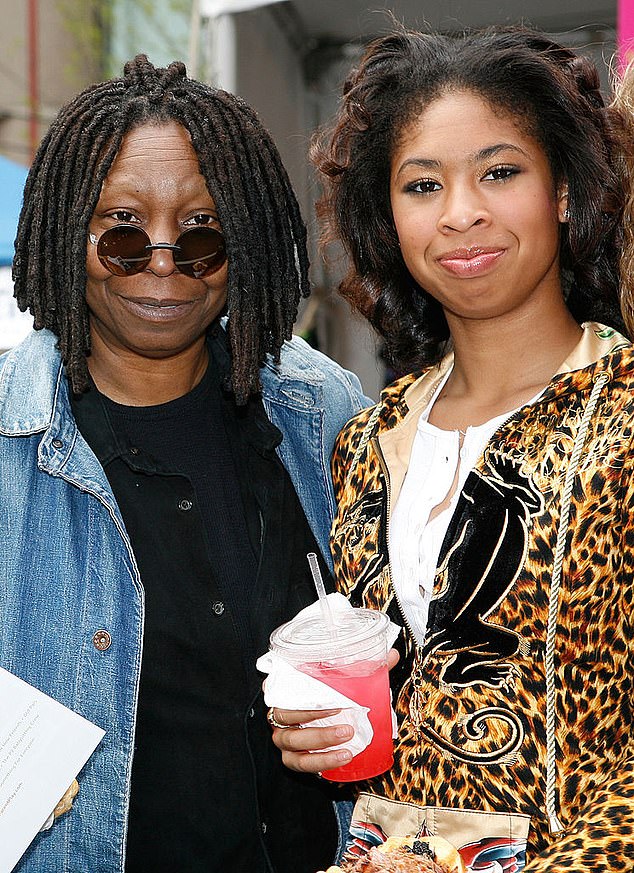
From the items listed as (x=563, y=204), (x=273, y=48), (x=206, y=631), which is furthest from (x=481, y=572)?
(x=273, y=48)

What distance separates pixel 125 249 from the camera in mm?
2408

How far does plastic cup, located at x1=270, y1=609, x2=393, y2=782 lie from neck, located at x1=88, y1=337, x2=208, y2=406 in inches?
31.5

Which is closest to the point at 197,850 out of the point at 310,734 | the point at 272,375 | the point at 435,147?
the point at 310,734

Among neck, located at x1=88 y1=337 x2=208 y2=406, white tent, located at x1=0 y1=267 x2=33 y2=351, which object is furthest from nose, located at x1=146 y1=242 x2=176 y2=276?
white tent, located at x1=0 y1=267 x2=33 y2=351

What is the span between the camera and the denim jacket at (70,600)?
2.31 m

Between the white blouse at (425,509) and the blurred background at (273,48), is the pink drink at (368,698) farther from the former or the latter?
the blurred background at (273,48)

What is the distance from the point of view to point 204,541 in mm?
2506

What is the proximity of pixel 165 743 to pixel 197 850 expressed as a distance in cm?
24

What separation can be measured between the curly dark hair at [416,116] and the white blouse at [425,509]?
16.2 inches

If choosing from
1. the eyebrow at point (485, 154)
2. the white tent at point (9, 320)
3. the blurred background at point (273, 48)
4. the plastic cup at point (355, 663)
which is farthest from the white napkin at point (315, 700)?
the white tent at point (9, 320)

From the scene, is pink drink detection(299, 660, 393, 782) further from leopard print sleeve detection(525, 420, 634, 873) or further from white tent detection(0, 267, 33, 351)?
white tent detection(0, 267, 33, 351)

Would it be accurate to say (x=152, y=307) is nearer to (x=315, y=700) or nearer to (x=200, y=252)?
(x=200, y=252)

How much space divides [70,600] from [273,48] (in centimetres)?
455

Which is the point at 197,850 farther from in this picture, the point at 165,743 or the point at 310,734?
the point at 310,734
